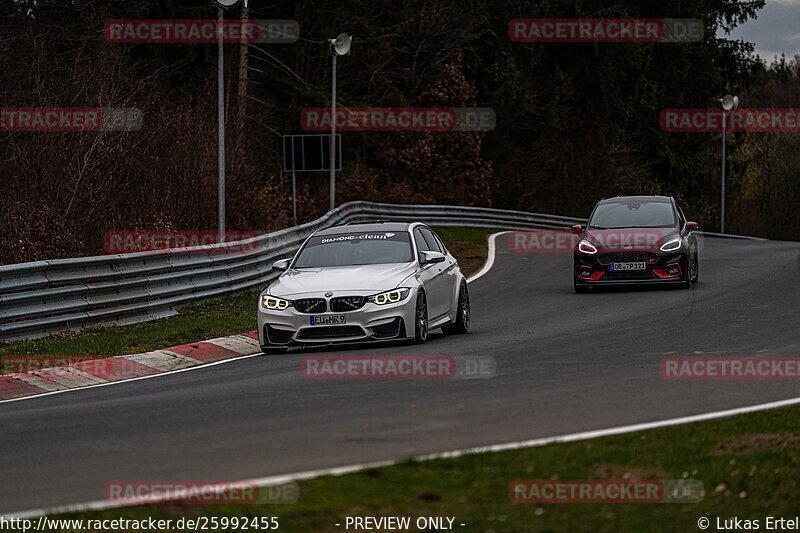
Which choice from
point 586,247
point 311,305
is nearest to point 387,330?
point 311,305

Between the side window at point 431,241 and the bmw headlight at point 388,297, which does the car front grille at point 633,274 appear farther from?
the bmw headlight at point 388,297

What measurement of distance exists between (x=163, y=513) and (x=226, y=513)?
0.34 metres

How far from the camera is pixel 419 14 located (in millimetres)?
55906

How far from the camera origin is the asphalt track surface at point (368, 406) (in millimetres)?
7980

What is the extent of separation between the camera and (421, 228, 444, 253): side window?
17.5m

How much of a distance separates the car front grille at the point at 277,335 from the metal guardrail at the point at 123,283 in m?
3.02

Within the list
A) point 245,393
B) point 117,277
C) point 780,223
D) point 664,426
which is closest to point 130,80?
point 117,277

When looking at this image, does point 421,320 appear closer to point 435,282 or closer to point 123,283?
point 435,282

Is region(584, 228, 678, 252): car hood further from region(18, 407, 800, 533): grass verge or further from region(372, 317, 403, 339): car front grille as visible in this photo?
region(18, 407, 800, 533): grass verge

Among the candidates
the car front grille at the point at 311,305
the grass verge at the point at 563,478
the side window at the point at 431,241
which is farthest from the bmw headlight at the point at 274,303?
the grass verge at the point at 563,478

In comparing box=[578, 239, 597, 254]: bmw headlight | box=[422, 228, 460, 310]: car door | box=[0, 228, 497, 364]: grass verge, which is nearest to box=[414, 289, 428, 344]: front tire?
box=[422, 228, 460, 310]: car door

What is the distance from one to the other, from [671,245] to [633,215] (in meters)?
1.27

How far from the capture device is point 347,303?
15.0m

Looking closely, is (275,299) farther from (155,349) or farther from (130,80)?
(130,80)
